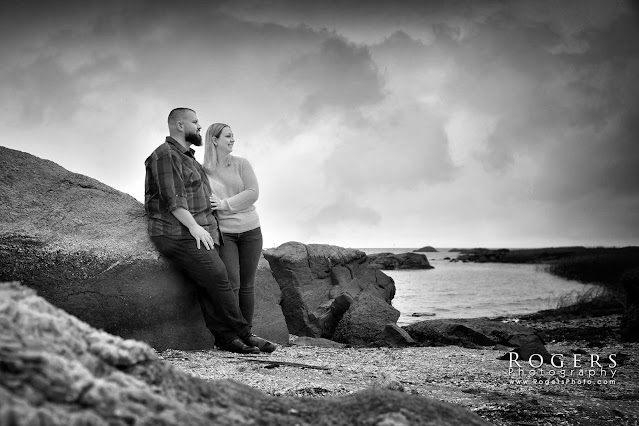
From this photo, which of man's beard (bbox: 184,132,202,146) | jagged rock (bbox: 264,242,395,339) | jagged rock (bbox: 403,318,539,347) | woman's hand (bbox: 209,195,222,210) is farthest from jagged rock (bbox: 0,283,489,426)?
jagged rock (bbox: 264,242,395,339)

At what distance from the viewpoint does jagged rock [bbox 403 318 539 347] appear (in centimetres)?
826

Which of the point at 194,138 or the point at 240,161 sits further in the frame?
the point at 240,161

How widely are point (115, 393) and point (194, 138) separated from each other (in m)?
5.05

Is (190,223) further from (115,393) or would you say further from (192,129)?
(115,393)

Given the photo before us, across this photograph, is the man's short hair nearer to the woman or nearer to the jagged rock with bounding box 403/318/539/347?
the woman

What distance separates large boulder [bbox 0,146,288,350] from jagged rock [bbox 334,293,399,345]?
10.0 ft

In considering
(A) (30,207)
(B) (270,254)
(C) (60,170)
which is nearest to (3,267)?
(A) (30,207)

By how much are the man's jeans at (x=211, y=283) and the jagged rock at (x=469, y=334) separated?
337cm

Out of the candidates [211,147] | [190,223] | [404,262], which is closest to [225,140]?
[211,147]

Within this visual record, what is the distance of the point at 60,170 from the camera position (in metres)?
6.23

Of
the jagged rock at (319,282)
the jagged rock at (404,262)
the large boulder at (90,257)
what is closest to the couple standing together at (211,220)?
the large boulder at (90,257)

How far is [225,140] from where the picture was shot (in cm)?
639

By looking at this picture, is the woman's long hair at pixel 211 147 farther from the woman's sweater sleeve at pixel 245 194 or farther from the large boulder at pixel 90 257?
the large boulder at pixel 90 257

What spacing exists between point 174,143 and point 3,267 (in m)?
2.08
